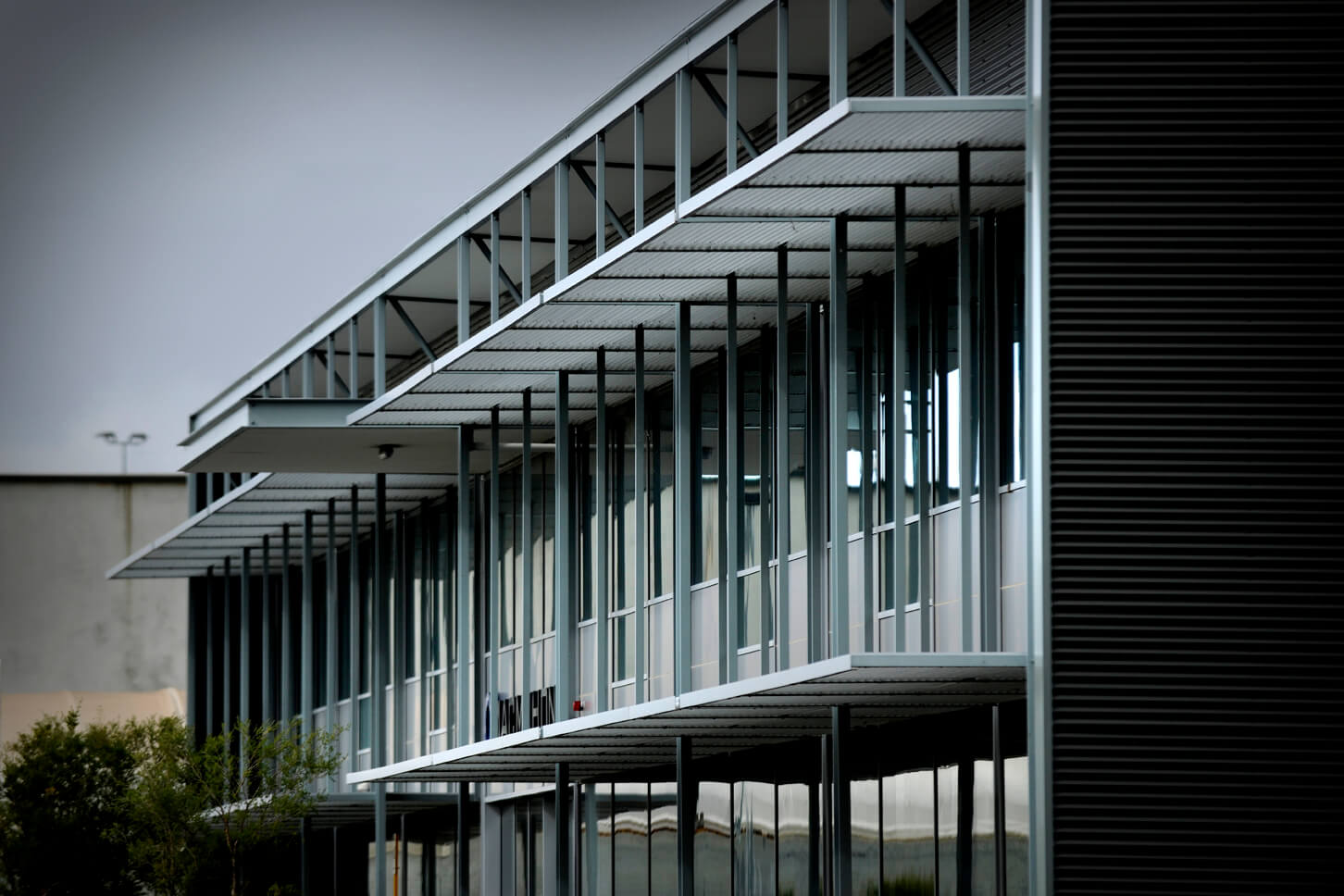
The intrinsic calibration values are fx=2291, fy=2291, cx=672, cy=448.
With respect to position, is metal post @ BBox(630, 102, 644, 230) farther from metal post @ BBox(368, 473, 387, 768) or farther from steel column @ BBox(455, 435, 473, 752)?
metal post @ BBox(368, 473, 387, 768)

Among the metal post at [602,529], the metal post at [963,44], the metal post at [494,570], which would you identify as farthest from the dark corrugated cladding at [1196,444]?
the metal post at [494,570]

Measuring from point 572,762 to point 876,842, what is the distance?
6420 mm

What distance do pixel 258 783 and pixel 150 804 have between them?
1.76 metres

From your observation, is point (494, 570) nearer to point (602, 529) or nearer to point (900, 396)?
point (602, 529)

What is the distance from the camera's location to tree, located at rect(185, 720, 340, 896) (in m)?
36.6

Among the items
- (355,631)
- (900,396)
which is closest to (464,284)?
(900,396)

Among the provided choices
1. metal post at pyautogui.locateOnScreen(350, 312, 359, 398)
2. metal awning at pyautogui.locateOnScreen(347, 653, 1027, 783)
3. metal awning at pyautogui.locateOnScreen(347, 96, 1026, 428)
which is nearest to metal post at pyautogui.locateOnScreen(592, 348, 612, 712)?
metal awning at pyautogui.locateOnScreen(347, 96, 1026, 428)

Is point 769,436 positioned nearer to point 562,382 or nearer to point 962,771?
point 562,382

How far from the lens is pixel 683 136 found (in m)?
21.6

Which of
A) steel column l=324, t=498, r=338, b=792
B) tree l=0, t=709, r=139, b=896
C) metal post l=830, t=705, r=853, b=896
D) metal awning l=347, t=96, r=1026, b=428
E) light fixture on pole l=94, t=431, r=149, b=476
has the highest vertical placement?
light fixture on pole l=94, t=431, r=149, b=476

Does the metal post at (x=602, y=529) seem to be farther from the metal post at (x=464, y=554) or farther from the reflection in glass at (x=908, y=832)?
the reflection in glass at (x=908, y=832)

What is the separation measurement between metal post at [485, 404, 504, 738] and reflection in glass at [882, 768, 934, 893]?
8.04 metres

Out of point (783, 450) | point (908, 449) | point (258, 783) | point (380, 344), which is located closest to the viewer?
point (783, 450)

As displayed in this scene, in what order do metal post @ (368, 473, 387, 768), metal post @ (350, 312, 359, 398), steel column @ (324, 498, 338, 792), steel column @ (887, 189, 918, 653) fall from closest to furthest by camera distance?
1. steel column @ (887, 189, 918, 653)
2. metal post @ (350, 312, 359, 398)
3. metal post @ (368, 473, 387, 768)
4. steel column @ (324, 498, 338, 792)
